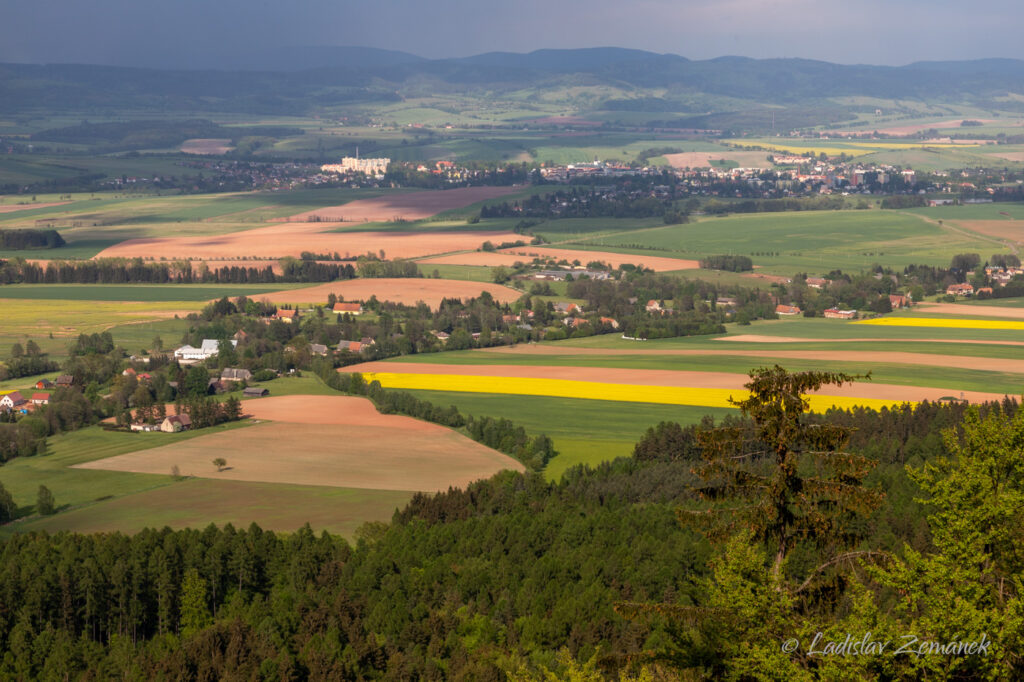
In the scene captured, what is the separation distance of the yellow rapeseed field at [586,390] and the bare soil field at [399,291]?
31730mm

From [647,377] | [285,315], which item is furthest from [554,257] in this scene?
[647,377]

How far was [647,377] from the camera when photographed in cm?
8475

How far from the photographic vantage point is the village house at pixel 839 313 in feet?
369

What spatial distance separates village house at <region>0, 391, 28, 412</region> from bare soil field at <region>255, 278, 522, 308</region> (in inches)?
1620

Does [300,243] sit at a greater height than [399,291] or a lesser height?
greater

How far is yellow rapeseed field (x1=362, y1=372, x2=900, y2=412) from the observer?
247 ft

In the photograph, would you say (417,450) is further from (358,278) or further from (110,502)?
(358,278)

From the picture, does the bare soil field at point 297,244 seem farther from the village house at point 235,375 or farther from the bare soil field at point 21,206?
the village house at point 235,375

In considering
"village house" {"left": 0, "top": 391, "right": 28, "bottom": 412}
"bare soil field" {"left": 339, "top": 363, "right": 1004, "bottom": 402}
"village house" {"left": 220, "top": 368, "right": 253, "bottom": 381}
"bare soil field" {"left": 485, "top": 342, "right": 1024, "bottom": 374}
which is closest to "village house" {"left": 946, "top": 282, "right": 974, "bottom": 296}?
"bare soil field" {"left": 485, "top": 342, "right": 1024, "bottom": 374}

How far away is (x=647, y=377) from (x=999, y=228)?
93.8 m

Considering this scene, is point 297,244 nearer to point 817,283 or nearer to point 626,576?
point 817,283

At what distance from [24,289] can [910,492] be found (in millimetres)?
99600

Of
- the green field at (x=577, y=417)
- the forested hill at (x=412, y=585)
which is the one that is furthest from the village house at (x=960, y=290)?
the forested hill at (x=412, y=585)

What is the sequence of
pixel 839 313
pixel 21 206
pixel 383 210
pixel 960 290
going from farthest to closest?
pixel 21 206 < pixel 383 210 < pixel 960 290 < pixel 839 313
